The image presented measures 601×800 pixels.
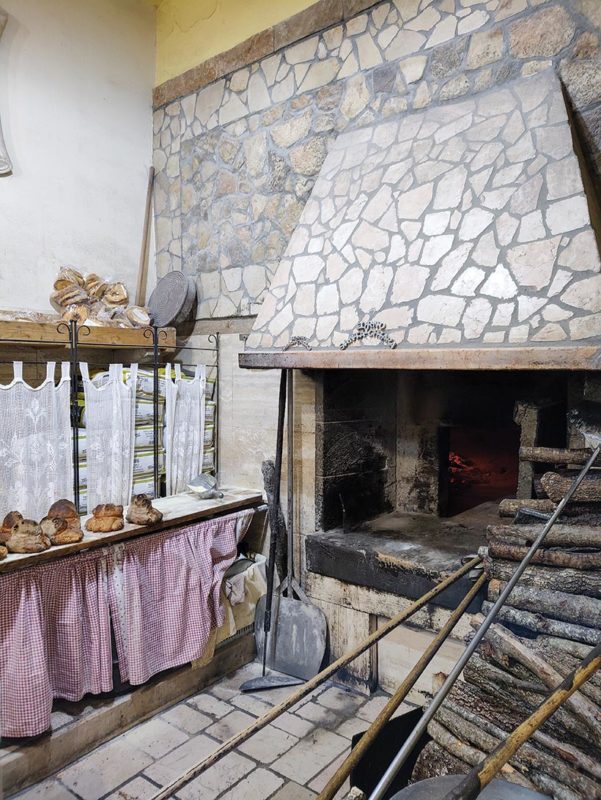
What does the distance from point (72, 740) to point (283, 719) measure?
49.3 inches

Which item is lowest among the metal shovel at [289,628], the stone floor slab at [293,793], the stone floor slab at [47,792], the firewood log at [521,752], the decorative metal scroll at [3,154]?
the stone floor slab at [47,792]

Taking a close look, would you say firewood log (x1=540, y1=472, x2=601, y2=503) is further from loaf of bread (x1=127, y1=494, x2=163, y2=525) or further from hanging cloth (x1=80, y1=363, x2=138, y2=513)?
hanging cloth (x1=80, y1=363, x2=138, y2=513)

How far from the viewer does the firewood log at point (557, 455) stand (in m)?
2.99

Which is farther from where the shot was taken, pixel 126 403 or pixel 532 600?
pixel 126 403

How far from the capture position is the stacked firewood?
6.08 ft

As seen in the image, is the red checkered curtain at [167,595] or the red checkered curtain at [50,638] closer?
the red checkered curtain at [50,638]

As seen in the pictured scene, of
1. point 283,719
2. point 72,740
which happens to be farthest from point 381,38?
point 72,740

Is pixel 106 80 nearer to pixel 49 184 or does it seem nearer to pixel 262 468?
pixel 49 184

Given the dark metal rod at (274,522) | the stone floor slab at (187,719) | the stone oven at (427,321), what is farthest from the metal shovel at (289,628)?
the stone floor slab at (187,719)

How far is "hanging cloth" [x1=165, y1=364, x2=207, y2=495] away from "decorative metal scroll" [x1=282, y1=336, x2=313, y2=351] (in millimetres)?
1289

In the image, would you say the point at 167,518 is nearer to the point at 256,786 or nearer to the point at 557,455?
the point at 256,786

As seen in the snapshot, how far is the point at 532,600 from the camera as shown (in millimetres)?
2510

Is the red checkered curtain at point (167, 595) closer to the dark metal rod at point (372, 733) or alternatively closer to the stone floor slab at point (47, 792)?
the stone floor slab at point (47, 792)

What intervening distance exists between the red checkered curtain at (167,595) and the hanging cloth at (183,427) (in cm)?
73
